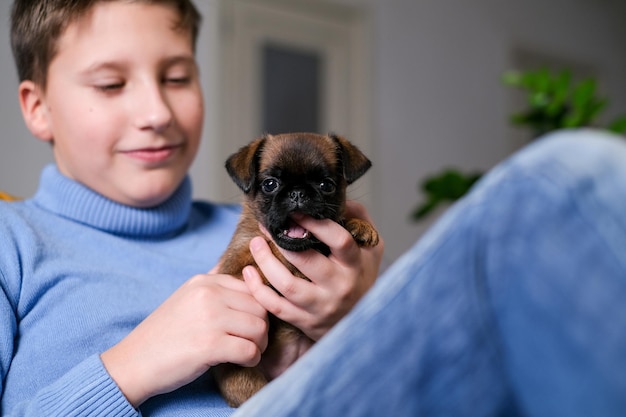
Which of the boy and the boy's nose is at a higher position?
the boy's nose

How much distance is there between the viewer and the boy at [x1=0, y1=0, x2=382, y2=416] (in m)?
1.08

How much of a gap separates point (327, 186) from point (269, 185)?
0.39ft

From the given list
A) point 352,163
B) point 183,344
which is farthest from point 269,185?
point 183,344

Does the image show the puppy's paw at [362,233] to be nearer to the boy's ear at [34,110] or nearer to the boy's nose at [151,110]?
Answer: the boy's nose at [151,110]

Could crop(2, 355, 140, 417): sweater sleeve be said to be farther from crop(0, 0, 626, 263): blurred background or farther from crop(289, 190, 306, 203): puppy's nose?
crop(0, 0, 626, 263): blurred background

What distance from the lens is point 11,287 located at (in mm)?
1231

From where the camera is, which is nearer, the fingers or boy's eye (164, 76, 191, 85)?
the fingers

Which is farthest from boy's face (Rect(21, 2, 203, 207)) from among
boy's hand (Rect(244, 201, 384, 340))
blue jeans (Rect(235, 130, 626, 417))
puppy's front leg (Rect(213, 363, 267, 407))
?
blue jeans (Rect(235, 130, 626, 417))

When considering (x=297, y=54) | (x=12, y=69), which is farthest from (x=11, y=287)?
(x=297, y=54)

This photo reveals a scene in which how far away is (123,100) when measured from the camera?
1.42 m

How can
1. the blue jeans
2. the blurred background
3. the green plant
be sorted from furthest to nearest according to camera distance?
the blurred background < the green plant < the blue jeans

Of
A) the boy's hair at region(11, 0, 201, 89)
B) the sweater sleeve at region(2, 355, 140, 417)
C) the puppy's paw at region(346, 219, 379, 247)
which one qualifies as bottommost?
the sweater sleeve at region(2, 355, 140, 417)

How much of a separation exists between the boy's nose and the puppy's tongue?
0.44m

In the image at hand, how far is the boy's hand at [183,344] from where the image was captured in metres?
1.06
